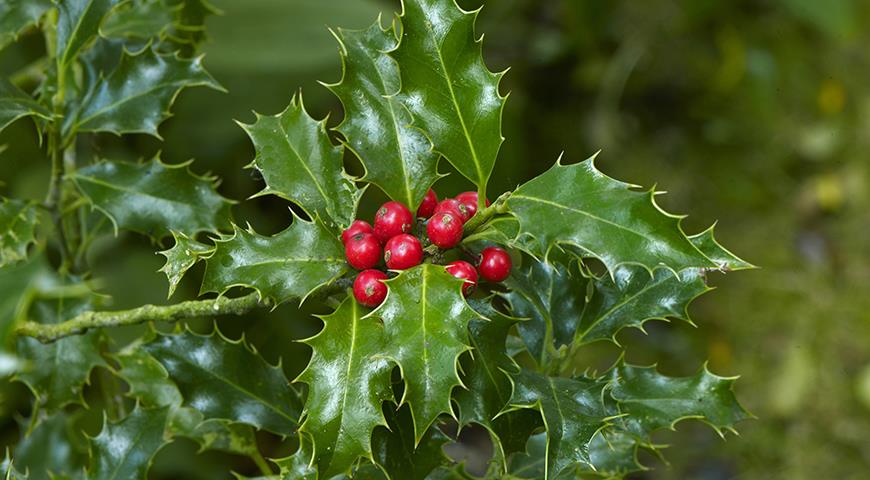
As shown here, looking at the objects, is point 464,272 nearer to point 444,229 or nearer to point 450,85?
point 444,229

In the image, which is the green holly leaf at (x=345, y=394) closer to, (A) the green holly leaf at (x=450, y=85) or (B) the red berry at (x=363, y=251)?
(B) the red berry at (x=363, y=251)

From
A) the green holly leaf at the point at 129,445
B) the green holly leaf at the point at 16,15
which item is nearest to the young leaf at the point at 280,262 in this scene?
the green holly leaf at the point at 129,445

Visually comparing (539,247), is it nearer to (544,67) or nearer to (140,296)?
(140,296)

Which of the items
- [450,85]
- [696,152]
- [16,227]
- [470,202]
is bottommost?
[696,152]

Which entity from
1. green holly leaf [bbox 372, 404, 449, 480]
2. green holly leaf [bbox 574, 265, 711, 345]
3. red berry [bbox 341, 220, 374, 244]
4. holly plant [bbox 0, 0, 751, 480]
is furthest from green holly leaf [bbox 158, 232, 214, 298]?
green holly leaf [bbox 574, 265, 711, 345]

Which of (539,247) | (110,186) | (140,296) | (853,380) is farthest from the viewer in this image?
(853,380)

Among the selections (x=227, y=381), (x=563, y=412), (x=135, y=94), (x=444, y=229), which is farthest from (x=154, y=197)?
(x=563, y=412)

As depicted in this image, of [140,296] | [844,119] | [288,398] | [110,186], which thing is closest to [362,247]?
[288,398]
